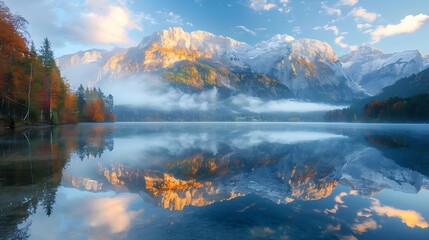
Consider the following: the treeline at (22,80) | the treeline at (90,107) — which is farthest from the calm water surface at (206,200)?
the treeline at (90,107)

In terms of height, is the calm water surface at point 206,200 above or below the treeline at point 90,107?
below

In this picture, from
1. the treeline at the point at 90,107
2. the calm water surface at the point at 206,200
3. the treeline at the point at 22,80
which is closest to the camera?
the calm water surface at the point at 206,200

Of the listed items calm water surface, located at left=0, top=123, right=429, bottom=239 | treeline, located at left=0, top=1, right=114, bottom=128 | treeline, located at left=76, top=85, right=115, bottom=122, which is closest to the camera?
calm water surface, located at left=0, top=123, right=429, bottom=239

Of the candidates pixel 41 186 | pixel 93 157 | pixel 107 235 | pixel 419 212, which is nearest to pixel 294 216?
pixel 419 212

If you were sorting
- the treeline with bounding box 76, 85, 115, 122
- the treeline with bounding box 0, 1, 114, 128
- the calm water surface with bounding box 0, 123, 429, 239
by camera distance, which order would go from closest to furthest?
the calm water surface with bounding box 0, 123, 429, 239, the treeline with bounding box 0, 1, 114, 128, the treeline with bounding box 76, 85, 115, 122

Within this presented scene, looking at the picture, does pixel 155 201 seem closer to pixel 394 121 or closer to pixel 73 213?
pixel 73 213

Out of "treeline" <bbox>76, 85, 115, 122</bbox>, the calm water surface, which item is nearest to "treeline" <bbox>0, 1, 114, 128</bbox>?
the calm water surface

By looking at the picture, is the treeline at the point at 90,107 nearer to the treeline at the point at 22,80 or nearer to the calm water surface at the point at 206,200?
the treeline at the point at 22,80

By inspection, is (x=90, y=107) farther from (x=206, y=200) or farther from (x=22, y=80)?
(x=206, y=200)

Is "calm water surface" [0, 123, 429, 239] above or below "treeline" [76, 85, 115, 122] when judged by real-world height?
below

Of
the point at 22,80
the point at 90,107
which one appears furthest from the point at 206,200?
the point at 90,107

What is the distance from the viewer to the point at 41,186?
42.0 feet

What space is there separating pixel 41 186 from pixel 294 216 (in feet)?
37.1

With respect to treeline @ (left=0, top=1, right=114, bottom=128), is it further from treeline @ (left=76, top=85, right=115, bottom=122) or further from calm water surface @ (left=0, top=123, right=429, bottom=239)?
treeline @ (left=76, top=85, right=115, bottom=122)
